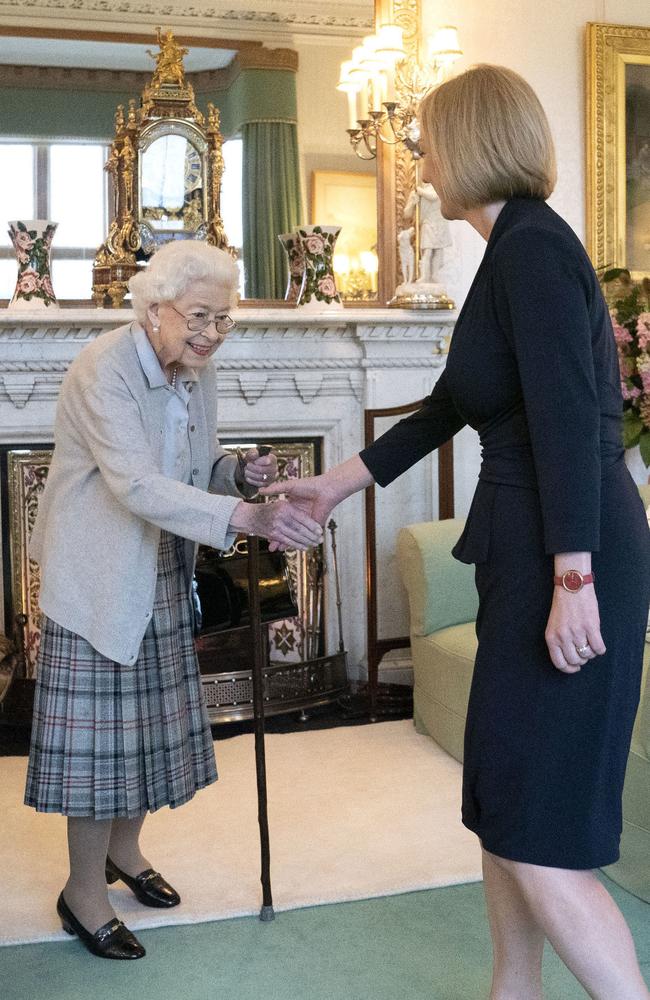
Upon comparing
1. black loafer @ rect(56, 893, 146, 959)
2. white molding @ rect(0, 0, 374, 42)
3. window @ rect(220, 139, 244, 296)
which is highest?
white molding @ rect(0, 0, 374, 42)

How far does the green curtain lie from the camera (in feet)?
14.1

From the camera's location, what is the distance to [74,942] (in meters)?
2.52

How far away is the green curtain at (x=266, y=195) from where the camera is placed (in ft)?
14.1

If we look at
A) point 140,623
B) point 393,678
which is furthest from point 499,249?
point 393,678

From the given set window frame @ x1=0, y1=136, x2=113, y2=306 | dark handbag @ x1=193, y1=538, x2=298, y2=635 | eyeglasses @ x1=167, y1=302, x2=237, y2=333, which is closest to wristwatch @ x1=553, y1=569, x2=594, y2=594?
eyeglasses @ x1=167, y1=302, x2=237, y2=333

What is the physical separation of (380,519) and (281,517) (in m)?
2.23

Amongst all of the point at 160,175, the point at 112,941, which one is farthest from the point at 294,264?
the point at 112,941

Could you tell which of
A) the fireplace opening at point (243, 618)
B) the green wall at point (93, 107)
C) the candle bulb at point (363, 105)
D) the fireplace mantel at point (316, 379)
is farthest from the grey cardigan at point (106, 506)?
the candle bulb at point (363, 105)

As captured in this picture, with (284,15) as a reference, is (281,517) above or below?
below

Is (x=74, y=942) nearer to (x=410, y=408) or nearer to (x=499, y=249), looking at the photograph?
(x=499, y=249)

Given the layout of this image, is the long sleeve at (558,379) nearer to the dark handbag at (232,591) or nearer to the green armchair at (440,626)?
the dark handbag at (232,591)

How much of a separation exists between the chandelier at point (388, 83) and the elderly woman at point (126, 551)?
6.57 ft

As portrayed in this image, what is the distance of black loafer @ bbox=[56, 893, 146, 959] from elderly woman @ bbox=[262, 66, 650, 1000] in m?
1.05

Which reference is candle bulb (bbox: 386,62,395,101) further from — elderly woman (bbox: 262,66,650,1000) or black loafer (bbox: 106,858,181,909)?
black loafer (bbox: 106,858,181,909)
